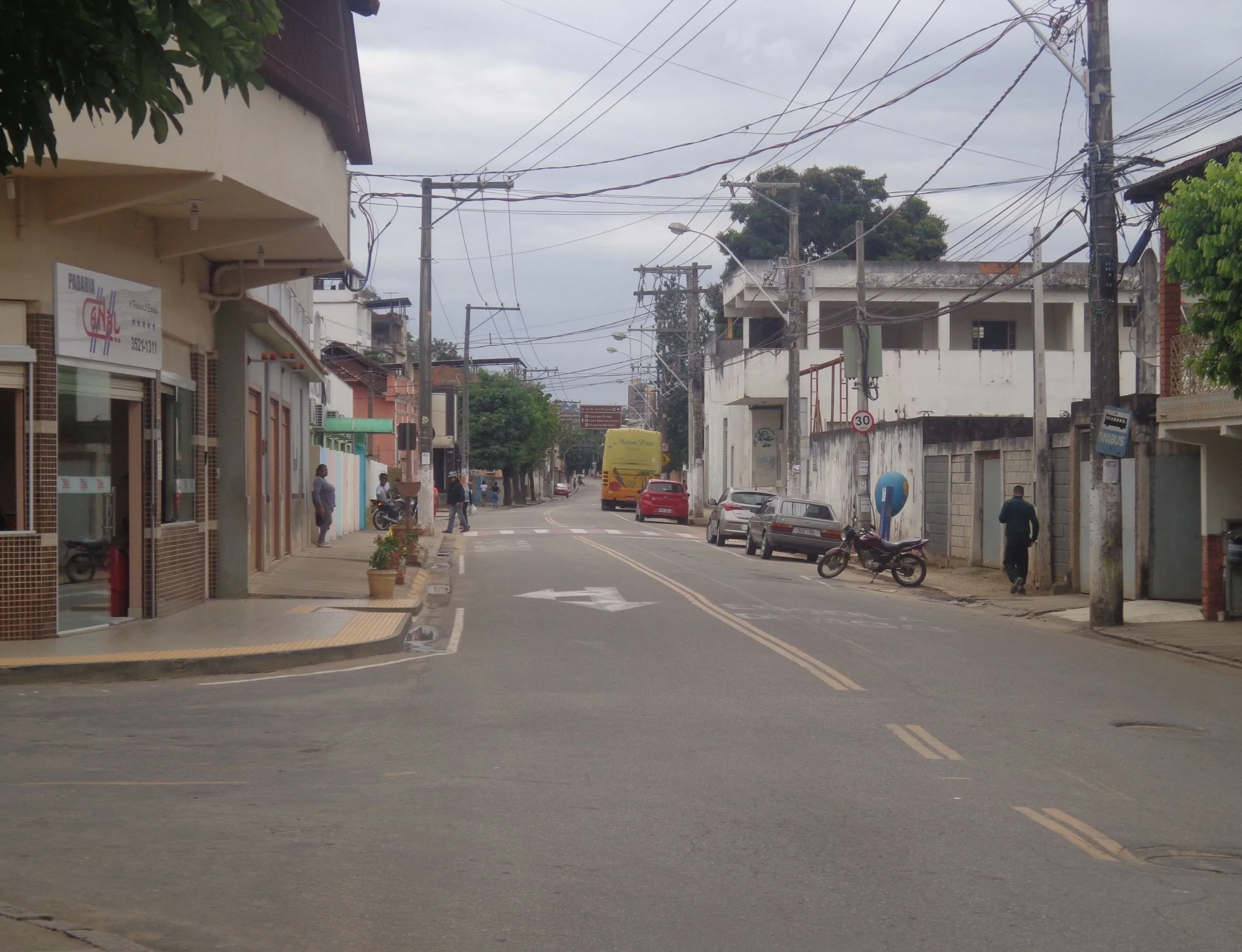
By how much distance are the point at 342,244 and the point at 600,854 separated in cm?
1329

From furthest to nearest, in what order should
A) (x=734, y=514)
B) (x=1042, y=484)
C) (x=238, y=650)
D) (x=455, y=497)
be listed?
(x=455, y=497) → (x=734, y=514) → (x=1042, y=484) → (x=238, y=650)

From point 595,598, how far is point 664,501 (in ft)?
105

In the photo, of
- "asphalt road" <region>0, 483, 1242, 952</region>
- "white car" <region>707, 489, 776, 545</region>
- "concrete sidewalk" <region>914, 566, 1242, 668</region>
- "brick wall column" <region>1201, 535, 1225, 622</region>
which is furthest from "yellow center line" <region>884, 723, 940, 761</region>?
"white car" <region>707, 489, 776, 545</region>

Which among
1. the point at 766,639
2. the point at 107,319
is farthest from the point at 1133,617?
the point at 107,319

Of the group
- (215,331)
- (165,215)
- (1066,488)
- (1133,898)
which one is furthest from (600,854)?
(1066,488)

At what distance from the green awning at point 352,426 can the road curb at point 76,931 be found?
30.9 metres

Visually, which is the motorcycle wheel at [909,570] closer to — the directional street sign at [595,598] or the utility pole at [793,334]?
the directional street sign at [595,598]

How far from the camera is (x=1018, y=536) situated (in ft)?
75.3

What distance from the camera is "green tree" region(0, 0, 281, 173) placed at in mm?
4957

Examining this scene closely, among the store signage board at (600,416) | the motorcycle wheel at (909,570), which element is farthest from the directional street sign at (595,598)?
the store signage board at (600,416)

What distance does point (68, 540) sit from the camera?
14.6m

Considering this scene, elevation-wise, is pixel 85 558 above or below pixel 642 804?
above

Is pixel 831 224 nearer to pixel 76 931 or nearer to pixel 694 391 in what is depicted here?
pixel 694 391

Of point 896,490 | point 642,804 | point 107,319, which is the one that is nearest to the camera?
point 642,804
